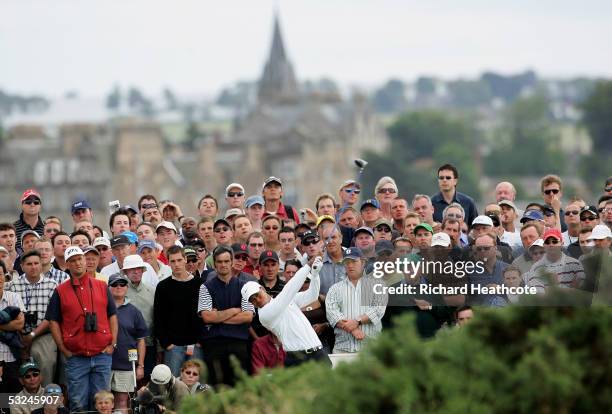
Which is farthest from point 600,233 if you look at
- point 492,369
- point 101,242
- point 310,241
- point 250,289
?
point 492,369

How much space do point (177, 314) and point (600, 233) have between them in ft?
12.5

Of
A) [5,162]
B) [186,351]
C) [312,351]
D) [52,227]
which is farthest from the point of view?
[5,162]

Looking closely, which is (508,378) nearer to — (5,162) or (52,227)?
(52,227)

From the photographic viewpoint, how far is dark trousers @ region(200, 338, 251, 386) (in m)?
17.4

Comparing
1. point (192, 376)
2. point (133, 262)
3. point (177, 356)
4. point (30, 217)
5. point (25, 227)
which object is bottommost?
point (192, 376)

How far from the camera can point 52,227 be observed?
790 inches

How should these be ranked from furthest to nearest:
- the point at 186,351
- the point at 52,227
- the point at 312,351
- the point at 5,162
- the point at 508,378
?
the point at 5,162 → the point at 52,227 → the point at 186,351 → the point at 312,351 → the point at 508,378

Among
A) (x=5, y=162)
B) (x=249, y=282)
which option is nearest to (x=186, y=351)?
(x=249, y=282)

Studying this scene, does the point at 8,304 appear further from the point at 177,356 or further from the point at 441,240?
the point at 441,240

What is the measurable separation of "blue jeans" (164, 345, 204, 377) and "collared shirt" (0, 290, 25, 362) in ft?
4.50

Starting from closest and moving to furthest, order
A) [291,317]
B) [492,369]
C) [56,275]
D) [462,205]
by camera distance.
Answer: [492,369], [291,317], [56,275], [462,205]

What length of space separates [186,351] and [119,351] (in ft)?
2.09

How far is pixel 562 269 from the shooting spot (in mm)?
15953

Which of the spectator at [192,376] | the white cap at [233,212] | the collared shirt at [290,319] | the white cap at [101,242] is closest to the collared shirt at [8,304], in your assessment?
the white cap at [101,242]
